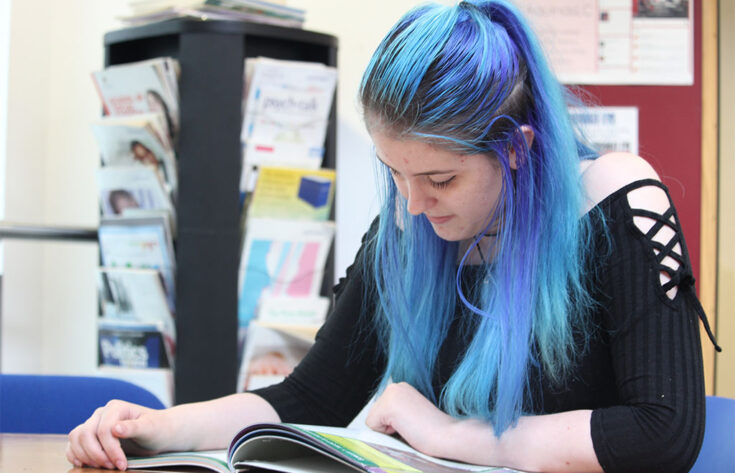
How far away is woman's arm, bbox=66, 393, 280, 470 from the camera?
0.81 meters

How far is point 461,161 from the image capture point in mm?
836

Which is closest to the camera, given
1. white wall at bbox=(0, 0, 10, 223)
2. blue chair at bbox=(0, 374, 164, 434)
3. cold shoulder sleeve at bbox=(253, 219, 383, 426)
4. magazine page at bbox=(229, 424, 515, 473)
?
magazine page at bbox=(229, 424, 515, 473)

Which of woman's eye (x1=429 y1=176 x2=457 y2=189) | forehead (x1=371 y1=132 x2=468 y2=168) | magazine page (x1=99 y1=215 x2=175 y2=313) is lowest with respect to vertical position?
magazine page (x1=99 y1=215 x2=175 y2=313)

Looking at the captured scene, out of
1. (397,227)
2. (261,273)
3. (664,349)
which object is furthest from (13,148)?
(664,349)

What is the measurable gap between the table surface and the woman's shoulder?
60 cm

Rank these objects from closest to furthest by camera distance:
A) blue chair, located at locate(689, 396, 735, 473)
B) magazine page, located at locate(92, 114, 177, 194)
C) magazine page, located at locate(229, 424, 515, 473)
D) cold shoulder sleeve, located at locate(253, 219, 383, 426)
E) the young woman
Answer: magazine page, located at locate(229, 424, 515, 473), the young woman, blue chair, located at locate(689, 396, 735, 473), cold shoulder sleeve, located at locate(253, 219, 383, 426), magazine page, located at locate(92, 114, 177, 194)

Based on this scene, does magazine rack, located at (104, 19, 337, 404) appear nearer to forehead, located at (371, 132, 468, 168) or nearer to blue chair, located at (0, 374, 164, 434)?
blue chair, located at (0, 374, 164, 434)

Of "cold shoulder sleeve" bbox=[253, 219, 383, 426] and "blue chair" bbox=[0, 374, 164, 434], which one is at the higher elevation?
"cold shoulder sleeve" bbox=[253, 219, 383, 426]

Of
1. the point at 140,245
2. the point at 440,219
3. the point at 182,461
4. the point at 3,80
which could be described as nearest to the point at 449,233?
the point at 440,219

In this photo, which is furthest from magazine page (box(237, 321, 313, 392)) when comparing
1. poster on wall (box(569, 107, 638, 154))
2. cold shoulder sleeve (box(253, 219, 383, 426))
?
poster on wall (box(569, 107, 638, 154))

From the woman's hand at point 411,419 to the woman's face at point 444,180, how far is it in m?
0.19

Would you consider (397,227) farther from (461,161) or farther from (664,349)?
(664,349)

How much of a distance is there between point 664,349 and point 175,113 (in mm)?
1327

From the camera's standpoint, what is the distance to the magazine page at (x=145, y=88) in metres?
1.82
